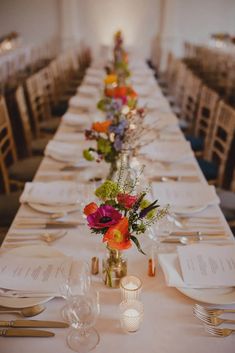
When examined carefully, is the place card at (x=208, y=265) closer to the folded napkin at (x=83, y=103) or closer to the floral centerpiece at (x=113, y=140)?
the floral centerpiece at (x=113, y=140)

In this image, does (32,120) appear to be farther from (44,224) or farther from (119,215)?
(119,215)

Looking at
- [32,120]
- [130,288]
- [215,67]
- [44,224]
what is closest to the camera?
[130,288]

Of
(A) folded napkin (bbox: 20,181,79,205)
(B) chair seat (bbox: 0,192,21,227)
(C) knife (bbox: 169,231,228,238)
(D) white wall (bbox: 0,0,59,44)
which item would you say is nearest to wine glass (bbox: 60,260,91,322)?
(C) knife (bbox: 169,231,228,238)

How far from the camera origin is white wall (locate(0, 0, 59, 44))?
9844mm

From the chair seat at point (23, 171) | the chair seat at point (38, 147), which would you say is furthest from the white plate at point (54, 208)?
the chair seat at point (38, 147)

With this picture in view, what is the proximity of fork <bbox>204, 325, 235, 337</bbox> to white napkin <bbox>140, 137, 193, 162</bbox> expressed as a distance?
1277 millimetres

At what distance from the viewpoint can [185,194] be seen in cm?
178

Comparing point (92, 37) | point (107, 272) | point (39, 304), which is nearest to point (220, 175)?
point (107, 272)

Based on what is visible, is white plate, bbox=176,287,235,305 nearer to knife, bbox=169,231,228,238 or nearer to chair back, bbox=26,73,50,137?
knife, bbox=169,231,228,238

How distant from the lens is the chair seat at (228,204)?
84.9 inches

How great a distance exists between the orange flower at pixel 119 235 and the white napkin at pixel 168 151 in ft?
4.06

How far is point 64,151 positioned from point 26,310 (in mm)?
1356

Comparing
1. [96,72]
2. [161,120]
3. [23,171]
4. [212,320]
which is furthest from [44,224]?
[96,72]

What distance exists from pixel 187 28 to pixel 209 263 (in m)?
10.2
